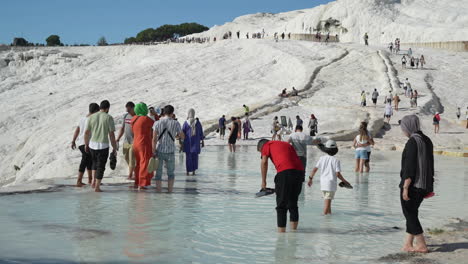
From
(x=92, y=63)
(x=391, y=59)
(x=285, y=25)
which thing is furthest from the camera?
(x=285, y=25)

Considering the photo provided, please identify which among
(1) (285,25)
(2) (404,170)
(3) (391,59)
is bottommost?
(2) (404,170)

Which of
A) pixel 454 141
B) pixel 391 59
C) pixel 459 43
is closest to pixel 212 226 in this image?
pixel 454 141

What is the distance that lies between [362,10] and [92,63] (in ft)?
178

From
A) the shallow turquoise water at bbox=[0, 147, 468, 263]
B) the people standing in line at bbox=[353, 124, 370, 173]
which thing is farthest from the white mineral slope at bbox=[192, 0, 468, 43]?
the shallow turquoise water at bbox=[0, 147, 468, 263]

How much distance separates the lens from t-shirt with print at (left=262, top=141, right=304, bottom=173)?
7117 mm

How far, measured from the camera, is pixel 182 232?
7312 millimetres

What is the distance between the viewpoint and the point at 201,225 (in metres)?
7.79

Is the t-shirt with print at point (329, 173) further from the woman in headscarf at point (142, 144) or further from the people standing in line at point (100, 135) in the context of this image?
the people standing in line at point (100, 135)

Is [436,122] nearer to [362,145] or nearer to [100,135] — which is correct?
[362,145]

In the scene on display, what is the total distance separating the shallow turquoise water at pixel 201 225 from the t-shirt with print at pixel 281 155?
83 cm

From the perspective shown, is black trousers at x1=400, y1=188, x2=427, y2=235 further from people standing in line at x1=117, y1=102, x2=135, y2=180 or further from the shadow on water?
people standing in line at x1=117, y1=102, x2=135, y2=180

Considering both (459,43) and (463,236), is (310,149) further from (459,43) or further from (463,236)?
(459,43)

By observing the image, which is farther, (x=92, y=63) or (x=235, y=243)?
(x=92, y=63)

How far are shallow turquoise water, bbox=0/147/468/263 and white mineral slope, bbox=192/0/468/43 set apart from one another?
78.3 m
